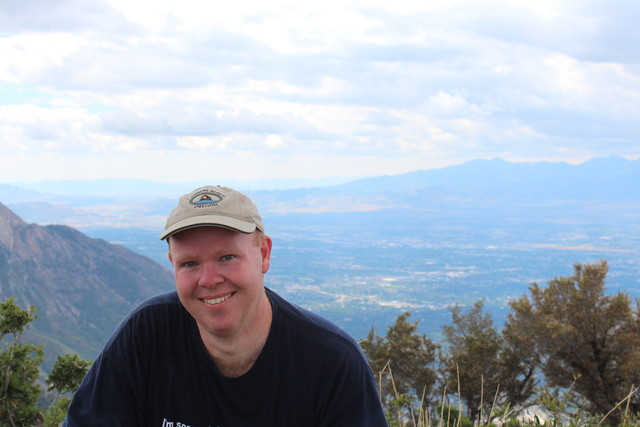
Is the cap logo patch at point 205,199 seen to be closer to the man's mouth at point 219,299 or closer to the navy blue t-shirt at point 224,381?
the man's mouth at point 219,299

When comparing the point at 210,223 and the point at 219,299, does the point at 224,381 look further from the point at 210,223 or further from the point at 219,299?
the point at 210,223

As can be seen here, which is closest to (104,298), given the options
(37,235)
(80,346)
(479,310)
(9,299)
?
(37,235)

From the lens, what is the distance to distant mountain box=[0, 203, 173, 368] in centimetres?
11631

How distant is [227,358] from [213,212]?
0.61 metres

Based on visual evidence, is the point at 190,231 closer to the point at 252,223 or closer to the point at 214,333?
the point at 252,223

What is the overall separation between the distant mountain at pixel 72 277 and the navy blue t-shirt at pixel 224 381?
10951 cm

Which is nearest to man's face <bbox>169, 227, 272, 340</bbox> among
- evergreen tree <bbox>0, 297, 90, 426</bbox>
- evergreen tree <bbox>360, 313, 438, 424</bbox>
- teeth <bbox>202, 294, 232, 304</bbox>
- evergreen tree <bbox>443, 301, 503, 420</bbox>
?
teeth <bbox>202, 294, 232, 304</bbox>

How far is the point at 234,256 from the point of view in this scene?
93.4 inches

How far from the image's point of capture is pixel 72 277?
135875 millimetres

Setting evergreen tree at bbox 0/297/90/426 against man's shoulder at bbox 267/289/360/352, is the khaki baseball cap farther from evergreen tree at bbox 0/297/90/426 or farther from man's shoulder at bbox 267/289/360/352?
evergreen tree at bbox 0/297/90/426

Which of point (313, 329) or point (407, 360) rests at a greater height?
point (313, 329)

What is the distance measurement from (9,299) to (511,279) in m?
198

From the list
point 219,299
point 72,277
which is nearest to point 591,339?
point 219,299

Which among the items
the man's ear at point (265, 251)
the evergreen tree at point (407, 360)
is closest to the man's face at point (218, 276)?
the man's ear at point (265, 251)
